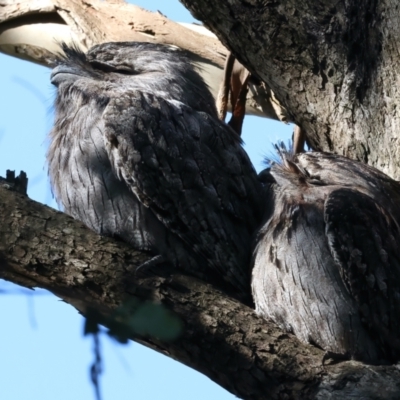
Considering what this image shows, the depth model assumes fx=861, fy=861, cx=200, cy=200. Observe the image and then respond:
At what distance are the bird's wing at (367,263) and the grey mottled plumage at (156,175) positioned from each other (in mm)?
565

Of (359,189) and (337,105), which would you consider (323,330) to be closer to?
(359,189)

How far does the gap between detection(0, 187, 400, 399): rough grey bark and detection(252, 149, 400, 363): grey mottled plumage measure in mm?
339

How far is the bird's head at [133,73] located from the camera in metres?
4.43

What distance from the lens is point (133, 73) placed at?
464cm

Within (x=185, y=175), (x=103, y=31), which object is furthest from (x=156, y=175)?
(x=103, y=31)

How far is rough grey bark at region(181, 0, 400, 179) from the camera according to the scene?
13.8 ft

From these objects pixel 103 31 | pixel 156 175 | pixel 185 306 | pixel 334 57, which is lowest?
pixel 185 306

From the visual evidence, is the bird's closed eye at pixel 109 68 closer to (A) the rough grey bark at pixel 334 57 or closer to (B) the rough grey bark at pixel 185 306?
(A) the rough grey bark at pixel 334 57

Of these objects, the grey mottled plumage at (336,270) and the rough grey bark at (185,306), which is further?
the grey mottled plumage at (336,270)

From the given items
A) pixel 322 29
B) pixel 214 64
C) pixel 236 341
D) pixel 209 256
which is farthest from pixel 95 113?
pixel 214 64

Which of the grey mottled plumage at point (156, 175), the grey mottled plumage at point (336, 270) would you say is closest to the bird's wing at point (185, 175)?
the grey mottled plumage at point (156, 175)

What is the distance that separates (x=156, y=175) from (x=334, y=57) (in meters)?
1.10

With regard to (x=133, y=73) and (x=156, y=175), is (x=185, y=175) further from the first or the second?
(x=133, y=73)

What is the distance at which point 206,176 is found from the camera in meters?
4.04
